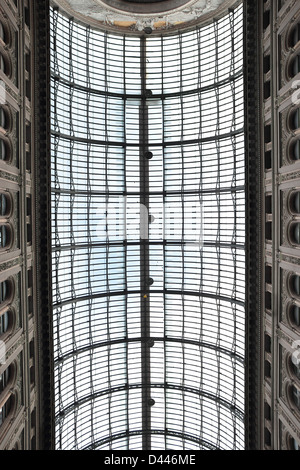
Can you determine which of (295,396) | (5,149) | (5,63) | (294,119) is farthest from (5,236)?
(295,396)

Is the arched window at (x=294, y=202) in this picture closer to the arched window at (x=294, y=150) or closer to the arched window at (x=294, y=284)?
the arched window at (x=294, y=150)

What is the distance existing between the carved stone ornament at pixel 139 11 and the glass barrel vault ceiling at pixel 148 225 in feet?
2.99

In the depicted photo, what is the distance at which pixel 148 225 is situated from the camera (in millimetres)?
33875

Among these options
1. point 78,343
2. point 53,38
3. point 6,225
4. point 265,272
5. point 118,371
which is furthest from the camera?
point 118,371

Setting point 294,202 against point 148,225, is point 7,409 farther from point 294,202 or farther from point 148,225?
point 294,202

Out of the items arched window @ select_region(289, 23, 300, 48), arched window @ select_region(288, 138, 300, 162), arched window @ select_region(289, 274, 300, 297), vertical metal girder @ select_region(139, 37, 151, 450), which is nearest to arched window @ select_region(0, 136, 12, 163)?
vertical metal girder @ select_region(139, 37, 151, 450)

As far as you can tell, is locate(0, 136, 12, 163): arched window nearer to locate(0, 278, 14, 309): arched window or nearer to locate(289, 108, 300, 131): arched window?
locate(0, 278, 14, 309): arched window

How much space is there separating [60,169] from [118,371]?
1956 cm

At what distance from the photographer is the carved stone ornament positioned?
29062 mm

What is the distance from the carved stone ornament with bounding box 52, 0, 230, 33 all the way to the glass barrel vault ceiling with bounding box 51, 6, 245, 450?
2.99ft

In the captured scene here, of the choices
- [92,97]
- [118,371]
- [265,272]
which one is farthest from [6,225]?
[118,371]

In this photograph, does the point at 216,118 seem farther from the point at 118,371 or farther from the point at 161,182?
the point at 118,371

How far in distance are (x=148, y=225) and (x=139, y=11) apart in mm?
17095

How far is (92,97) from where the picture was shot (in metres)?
31.9
